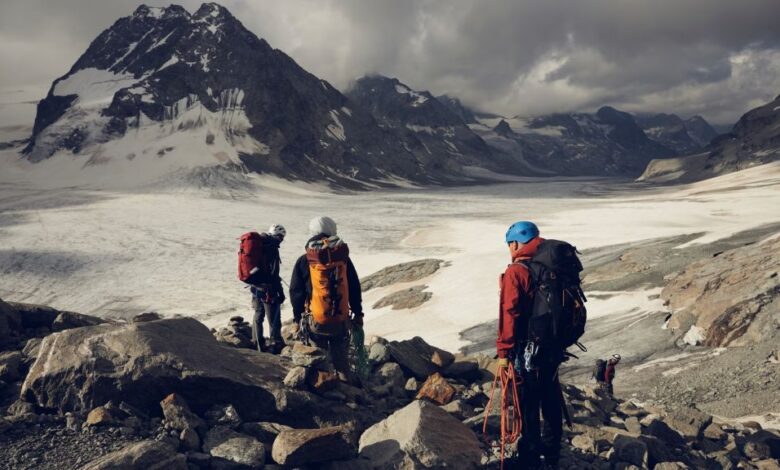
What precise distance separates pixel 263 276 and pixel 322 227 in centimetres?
279

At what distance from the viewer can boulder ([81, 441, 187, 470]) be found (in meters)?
4.31

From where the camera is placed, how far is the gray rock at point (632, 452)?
6.22 meters

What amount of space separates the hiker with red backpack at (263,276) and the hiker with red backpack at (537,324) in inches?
176

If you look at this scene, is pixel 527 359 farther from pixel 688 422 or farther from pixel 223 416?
pixel 688 422

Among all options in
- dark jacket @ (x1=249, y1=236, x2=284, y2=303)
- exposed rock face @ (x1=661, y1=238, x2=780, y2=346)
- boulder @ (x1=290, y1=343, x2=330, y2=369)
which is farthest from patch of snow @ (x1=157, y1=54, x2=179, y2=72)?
boulder @ (x1=290, y1=343, x2=330, y2=369)

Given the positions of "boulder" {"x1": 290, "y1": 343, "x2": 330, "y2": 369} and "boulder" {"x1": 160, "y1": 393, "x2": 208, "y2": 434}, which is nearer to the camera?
"boulder" {"x1": 160, "y1": 393, "x2": 208, "y2": 434}

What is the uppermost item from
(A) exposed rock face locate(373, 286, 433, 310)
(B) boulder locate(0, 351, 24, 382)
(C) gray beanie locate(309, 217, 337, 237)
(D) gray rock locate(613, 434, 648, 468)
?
(C) gray beanie locate(309, 217, 337, 237)

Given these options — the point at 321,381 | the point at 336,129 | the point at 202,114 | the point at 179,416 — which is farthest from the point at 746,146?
the point at 179,416

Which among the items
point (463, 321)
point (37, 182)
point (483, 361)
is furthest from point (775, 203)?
point (37, 182)

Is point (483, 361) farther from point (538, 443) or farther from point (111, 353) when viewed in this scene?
point (111, 353)

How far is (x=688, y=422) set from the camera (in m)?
8.02

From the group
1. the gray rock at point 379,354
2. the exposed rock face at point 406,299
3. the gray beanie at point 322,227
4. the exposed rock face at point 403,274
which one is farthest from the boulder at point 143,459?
the exposed rock face at point 403,274

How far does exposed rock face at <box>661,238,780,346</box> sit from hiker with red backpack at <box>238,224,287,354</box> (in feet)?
33.7

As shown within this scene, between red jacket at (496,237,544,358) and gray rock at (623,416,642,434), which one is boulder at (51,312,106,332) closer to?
red jacket at (496,237,544,358)
